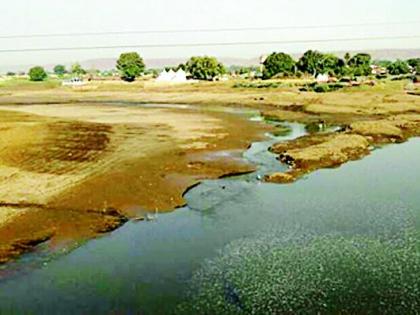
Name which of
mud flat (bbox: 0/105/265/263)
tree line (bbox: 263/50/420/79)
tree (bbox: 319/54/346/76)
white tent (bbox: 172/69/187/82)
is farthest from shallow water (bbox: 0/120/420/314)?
white tent (bbox: 172/69/187/82)

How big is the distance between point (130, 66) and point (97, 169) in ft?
444

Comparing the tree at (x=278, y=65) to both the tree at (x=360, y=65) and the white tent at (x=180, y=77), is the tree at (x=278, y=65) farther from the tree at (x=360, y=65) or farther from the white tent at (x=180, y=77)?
the white tent at (x=180, y=77)

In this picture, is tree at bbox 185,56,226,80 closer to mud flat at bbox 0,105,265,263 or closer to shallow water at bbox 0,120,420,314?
mud flat at bbox 0,105,265,263

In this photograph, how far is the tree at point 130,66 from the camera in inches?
6654

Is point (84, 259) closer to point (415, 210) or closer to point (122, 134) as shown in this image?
point (415, 210)

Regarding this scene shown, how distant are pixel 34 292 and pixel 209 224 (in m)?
10.4

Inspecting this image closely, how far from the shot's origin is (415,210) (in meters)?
30.0

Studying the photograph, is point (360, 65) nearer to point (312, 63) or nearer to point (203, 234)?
point (312, 63)

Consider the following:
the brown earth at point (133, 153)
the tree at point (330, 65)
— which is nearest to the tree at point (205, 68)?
the tree at point (330, 65)

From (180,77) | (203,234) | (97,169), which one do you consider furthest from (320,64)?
(203,234)

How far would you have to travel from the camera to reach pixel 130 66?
6658 inches

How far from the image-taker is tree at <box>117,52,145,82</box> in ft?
554

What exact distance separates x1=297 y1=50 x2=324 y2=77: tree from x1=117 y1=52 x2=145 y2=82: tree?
53.2 meters

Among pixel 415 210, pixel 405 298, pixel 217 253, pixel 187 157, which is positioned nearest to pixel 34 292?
pixel 217 253
